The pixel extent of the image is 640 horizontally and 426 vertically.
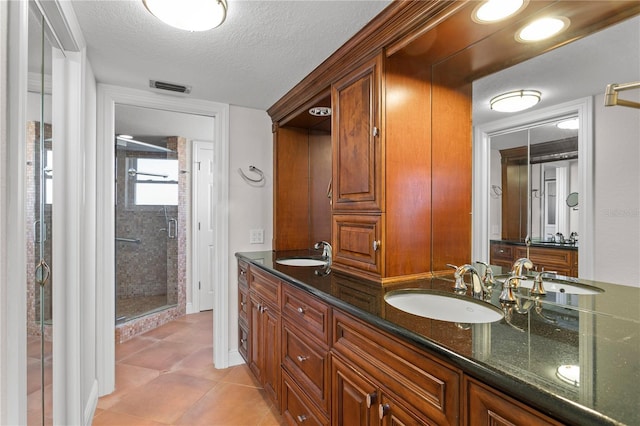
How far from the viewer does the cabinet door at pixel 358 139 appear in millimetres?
1577

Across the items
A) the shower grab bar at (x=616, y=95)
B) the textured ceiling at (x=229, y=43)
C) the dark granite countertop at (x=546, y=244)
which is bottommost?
the dark granite countertop at (x=546, y=244)

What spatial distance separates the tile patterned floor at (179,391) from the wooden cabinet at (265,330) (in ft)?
0.65

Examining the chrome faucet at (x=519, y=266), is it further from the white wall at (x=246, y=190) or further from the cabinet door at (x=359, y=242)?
the white wall at (x=246, y=190)

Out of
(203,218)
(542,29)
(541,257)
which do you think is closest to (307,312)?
(541,257)

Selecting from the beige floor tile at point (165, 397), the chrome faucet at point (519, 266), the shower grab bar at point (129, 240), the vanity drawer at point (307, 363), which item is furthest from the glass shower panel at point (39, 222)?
the shower grab bar at point (129, 240)

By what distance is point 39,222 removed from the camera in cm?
129

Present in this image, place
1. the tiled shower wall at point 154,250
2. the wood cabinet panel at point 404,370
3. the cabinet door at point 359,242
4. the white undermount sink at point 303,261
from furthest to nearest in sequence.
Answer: the tiled shower wall at point 154,250
the white undermount sink at point 303,261
the cabinet door at point 359,242
the wood cabinet panel at point 404,370

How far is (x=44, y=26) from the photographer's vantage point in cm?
131

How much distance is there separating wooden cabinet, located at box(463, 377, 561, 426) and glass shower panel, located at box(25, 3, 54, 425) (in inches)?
54.2

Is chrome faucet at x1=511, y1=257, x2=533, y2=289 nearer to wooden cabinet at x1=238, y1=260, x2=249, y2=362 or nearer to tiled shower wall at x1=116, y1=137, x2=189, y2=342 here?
wooden cabinet at x1=238, y1=260, x2=249, y2=362

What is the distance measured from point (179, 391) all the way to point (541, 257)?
2.42 meters

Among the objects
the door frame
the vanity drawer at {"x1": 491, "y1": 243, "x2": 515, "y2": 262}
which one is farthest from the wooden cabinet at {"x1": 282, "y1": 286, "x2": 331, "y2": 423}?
the door frame

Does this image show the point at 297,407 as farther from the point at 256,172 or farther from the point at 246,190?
the point at 256,172

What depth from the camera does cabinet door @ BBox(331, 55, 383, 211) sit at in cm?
158
